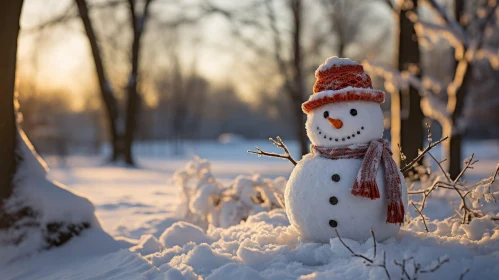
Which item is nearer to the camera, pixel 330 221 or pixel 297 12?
pixel 330 221

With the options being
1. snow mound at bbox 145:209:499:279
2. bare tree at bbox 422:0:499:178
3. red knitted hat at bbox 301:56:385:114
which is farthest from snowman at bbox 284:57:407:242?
bare tree at bbox 422:0:499:178

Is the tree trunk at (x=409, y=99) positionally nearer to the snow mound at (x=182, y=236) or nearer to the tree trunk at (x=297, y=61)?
the snow mound at (x=182, y=236)

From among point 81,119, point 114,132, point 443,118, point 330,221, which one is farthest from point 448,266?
point 81,119

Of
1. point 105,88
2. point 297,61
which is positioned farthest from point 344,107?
point 105,88

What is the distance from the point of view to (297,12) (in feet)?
45.6

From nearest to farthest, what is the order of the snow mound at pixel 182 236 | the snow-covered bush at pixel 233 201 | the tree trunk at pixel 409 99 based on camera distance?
1. the snow mound at pixel 182 236
2. the snow-covered bush at pixel 233 201
3. the tree trunk at pixel 409 99

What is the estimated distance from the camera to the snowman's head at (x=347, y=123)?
9.87 ft

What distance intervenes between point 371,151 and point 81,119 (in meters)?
60.1

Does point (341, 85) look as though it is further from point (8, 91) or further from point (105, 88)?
point (105, 88)

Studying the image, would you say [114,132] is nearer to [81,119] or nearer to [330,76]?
[330,76]

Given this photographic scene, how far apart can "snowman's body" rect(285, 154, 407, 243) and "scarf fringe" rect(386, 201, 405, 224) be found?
0.09 m

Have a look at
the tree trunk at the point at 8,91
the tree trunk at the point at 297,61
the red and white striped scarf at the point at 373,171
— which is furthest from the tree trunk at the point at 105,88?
Result: the red and white striped scarf at the point at 373,171

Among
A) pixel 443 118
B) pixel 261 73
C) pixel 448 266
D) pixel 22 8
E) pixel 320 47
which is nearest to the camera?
pixel 448 266

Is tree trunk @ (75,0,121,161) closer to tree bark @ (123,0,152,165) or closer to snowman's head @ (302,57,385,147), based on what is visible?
tree bark @ (123,0,152,165)
